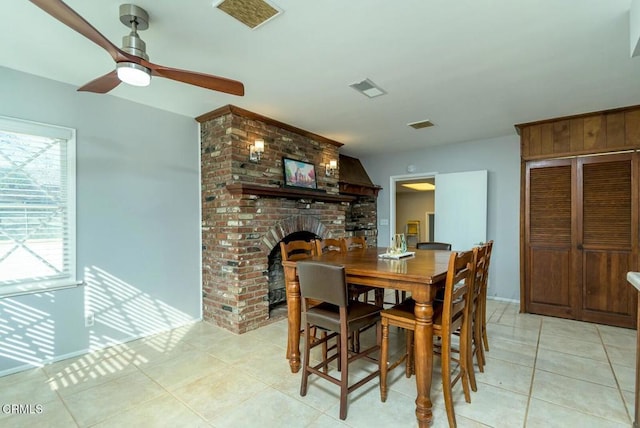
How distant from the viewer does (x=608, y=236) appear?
3512mm

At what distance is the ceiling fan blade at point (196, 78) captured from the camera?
72.8 inches

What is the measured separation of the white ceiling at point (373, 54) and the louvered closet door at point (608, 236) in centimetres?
70

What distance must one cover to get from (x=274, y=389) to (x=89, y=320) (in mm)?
1937

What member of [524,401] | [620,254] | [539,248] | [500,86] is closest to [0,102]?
[500,86]

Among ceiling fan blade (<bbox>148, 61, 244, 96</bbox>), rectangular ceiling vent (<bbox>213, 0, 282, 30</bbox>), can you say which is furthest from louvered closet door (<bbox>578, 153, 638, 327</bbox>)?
ceiling fan blade (<bbox>148, 61, 244, 96</bbox>)

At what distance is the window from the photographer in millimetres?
2494

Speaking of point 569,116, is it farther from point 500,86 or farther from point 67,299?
point 67,299

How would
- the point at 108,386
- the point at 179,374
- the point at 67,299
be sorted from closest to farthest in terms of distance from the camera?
the point at 108,386, the point at 179,374, the point at 67,299

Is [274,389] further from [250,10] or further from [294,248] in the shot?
[250,10]

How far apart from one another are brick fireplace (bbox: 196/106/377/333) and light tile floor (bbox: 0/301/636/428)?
0.48 m

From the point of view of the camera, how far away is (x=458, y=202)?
4.86 meters

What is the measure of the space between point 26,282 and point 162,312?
1198 millimetres

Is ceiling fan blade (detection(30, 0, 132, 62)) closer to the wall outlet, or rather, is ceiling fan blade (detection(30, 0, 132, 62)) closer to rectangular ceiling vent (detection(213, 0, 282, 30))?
rectangular ceiling vent (detection(213, 0, 282, 30))

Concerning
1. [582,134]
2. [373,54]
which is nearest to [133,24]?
[373,54]
